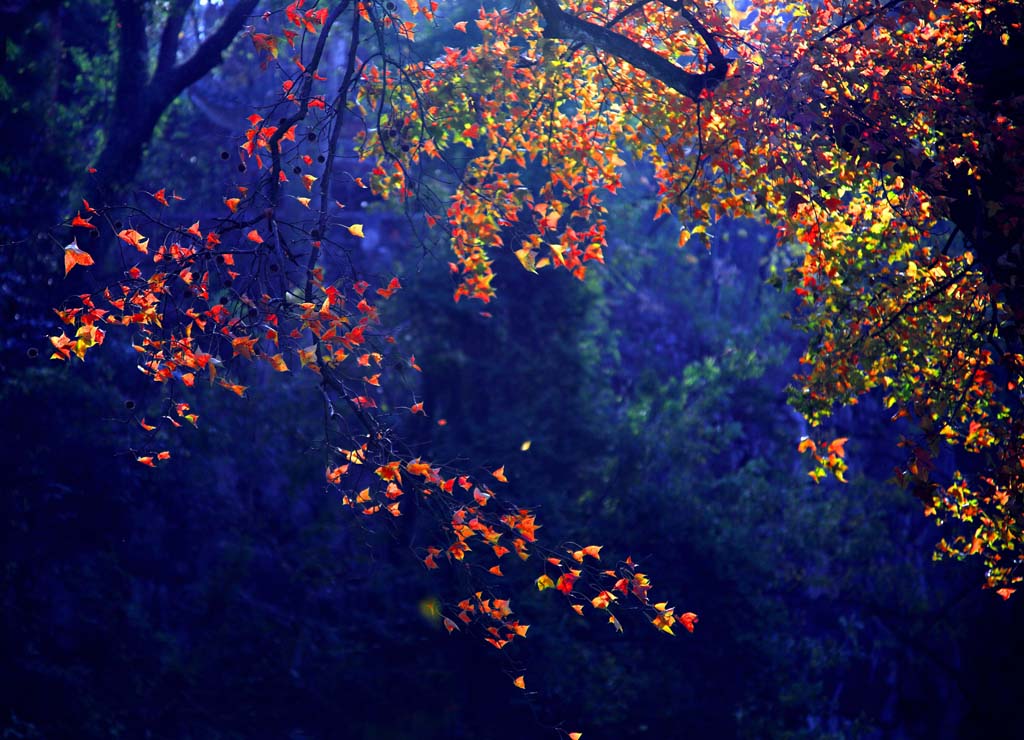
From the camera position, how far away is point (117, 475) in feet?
41.4

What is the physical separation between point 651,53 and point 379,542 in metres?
8.04

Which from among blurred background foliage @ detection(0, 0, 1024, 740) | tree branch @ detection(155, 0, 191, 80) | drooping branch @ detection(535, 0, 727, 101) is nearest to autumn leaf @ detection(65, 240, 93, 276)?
drooping branch @ detection(535, 0, 727, 101)

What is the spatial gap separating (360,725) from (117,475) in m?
4.46

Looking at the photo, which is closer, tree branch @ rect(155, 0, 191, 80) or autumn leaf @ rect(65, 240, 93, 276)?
autumn leaf @ rect(65, 240, 93, 276)

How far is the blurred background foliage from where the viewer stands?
1211 centimetres

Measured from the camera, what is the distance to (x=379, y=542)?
13.2 meters

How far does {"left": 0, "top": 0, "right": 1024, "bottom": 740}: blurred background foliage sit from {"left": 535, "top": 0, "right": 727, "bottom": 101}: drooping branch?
5.30 m

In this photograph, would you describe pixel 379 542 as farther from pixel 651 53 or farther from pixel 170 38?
pixel 651 53

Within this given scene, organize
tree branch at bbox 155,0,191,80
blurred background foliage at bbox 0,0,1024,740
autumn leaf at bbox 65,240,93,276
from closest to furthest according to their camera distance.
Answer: autumn leaf at bbox 65,240,93,276 < blurred background foliage at bbox 0,0,1024,740 < tree branch at bbox 155,0,191,80

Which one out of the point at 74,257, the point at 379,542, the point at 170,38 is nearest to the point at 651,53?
the point at 74,257

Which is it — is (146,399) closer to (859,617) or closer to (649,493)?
(649,493)

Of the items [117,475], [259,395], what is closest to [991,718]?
[259,395]

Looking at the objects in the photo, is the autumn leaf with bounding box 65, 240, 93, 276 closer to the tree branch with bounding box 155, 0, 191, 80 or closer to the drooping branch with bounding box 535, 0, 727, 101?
the drooping branch with bounding box 535, 0, 727, 101

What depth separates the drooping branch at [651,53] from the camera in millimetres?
7266
